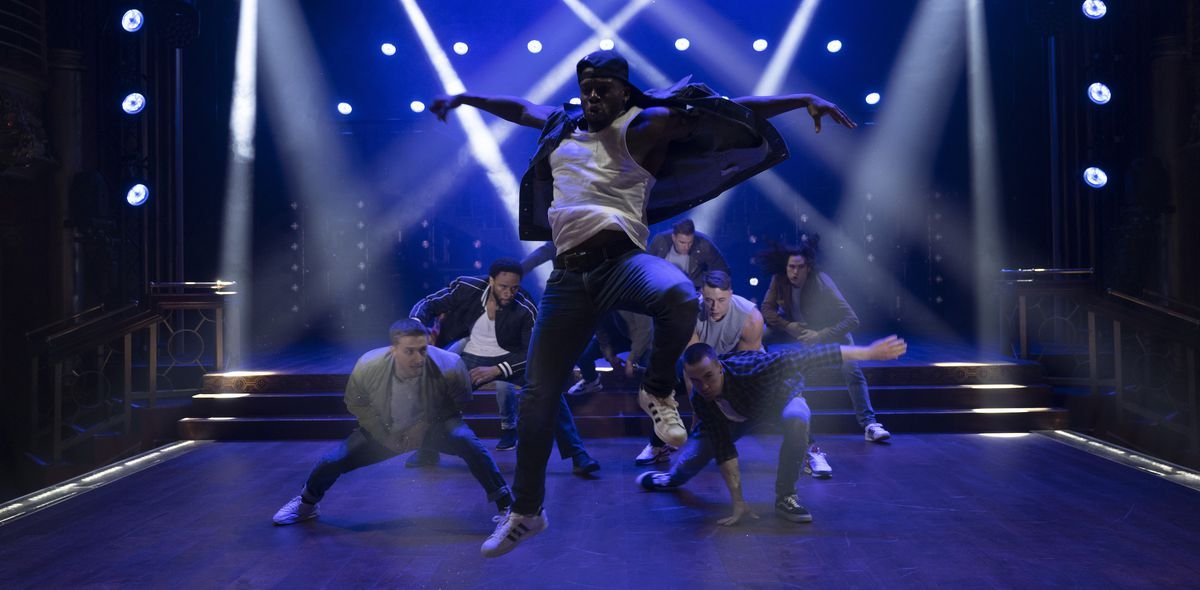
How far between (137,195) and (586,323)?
275 inches

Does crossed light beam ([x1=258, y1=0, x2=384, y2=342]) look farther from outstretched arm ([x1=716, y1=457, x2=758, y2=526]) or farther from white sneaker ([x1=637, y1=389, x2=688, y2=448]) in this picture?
white sneaker ([x1=637, y1=389, x2=688, y2=448])

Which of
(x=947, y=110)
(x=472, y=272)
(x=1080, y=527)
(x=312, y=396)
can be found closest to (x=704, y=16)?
(x=947, y=110)

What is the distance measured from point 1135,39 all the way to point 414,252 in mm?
8223

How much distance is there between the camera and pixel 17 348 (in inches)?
316

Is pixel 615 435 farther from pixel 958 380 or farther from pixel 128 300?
pixel 128 300

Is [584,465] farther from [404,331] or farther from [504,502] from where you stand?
[404,331]

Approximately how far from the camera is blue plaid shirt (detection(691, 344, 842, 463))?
4207 mm

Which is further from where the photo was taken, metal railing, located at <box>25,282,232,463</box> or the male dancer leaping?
metal railing, located at <box>25,282,232,463</box>

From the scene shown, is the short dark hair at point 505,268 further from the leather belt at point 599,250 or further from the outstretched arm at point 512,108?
the leather belt at point 599,250

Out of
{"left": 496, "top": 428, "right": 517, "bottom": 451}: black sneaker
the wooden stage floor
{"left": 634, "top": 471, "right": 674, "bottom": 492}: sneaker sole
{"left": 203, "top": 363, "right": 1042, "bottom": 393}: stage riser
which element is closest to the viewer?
the wooden stage floor

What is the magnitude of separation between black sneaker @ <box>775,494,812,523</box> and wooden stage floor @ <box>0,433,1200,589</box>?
0.13 feet

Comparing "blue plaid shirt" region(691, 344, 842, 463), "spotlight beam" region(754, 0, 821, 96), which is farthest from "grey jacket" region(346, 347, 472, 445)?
"spotlight beam" region(754, 0, 821, 96)

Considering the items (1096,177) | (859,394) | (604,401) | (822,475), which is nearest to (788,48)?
(1096,177)

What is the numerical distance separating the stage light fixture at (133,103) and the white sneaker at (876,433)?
722 centimetres
